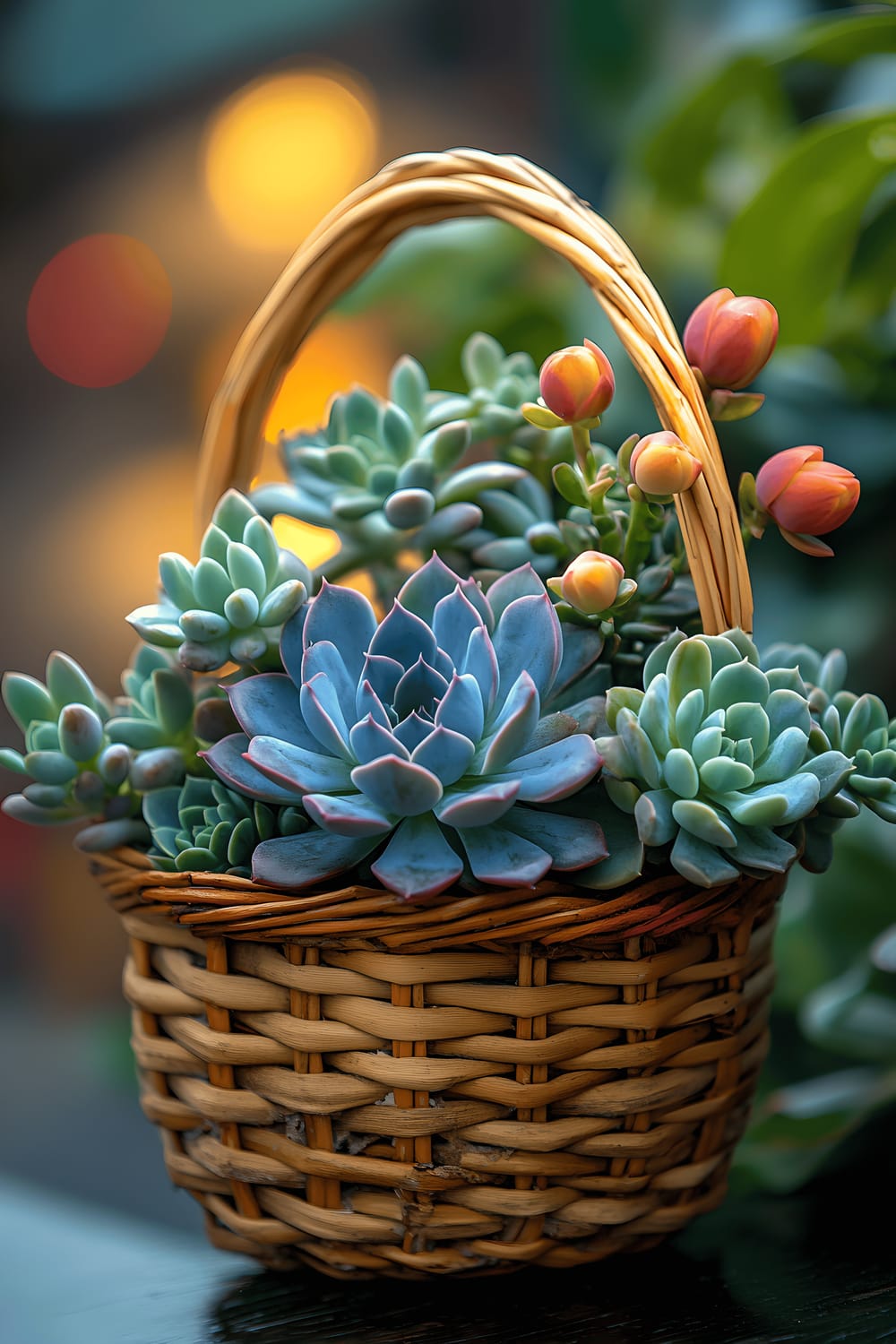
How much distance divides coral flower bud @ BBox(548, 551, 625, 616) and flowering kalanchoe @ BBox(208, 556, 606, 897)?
0.01 meters

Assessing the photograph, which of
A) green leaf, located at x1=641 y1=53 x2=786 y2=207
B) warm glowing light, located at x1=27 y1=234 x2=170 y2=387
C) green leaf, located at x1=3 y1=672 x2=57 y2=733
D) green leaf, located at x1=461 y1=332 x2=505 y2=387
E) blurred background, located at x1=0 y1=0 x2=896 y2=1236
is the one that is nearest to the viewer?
green leaf, located at x1=3 y1=672 x2=57 y2=733

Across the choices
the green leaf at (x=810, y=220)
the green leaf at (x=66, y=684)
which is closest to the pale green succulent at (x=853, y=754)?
the green leaf at (x=66, y=684)

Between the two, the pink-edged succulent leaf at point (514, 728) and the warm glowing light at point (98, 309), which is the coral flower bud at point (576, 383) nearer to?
the pink-edged succulent leaf at point (514, 728)

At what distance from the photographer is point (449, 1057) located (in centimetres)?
46

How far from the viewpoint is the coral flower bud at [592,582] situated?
0.47 metres

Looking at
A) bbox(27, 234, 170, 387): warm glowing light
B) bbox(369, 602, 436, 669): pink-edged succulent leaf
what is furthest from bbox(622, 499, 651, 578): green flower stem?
bbox(27, 234, 170, 387): warm glowing light

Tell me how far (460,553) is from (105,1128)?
1.68m

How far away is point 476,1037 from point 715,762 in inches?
5.6

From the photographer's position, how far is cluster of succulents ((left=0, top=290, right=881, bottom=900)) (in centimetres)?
44

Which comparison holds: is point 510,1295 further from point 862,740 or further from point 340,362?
point 340,362

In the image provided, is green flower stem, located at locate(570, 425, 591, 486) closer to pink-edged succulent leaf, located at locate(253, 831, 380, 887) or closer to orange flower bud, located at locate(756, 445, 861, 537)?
orange flower bud, located at locate(756, 445, 861, 537)

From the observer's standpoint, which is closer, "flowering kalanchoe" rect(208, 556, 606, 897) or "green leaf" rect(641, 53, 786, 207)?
"flowering kalanchoe" rect(208, 556, 606, 897)

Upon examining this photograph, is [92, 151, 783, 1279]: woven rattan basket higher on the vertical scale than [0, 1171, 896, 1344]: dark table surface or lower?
higher

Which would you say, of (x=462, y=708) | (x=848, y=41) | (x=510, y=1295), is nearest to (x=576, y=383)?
(x=462, y=708)
